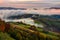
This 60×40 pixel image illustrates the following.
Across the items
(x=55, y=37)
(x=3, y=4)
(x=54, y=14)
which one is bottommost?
(x=55, y=37)

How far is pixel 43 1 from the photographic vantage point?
2.94m

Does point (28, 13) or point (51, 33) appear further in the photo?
point (28, 13)

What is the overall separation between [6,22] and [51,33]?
93 centimetres

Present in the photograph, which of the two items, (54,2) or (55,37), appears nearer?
(55,37)

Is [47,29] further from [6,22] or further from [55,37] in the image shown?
[6,22]

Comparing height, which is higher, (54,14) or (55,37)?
(54,14)

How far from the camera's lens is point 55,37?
2.68m

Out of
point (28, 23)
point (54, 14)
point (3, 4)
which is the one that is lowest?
point (28, 23)

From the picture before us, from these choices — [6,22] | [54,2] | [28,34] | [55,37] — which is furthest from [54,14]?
[6,22]

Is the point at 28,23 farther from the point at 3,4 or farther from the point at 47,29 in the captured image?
the point at 3,4

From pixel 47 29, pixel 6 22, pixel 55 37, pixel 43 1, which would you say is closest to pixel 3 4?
pixel 6 22

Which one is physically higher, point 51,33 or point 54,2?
point 54,2

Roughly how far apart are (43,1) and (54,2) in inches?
9.4

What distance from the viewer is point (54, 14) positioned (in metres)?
2.89
